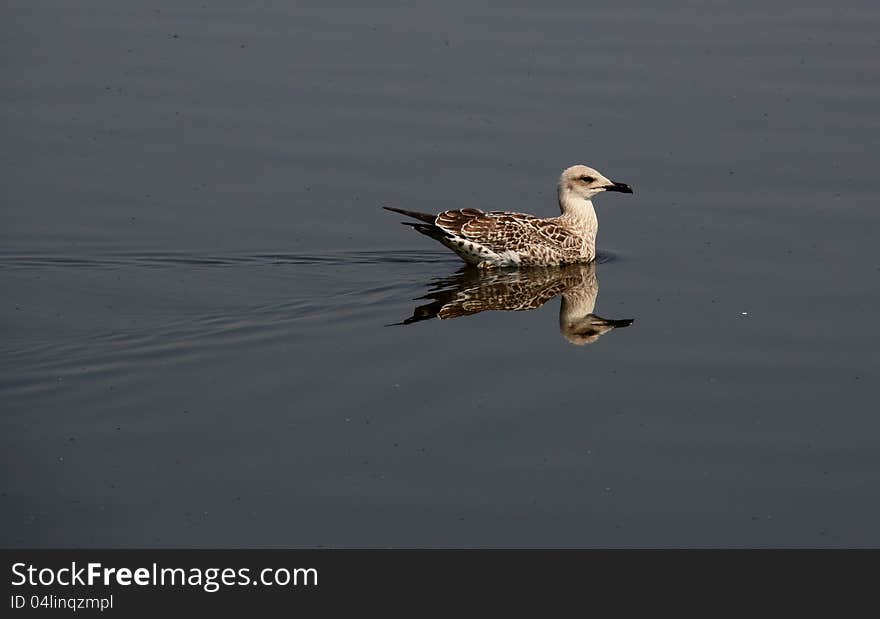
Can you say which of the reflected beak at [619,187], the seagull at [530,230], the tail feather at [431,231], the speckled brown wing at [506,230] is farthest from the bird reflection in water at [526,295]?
the reflected beak at [619,187]

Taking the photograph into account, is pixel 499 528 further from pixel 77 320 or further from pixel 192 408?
pixel 77 320

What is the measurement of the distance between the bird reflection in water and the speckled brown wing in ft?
0.93

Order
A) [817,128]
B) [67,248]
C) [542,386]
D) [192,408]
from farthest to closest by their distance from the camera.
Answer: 1. [817,128]
2. [67,248]
3. [542,386]
4. [192,408]

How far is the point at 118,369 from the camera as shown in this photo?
1316cm

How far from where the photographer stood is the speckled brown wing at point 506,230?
16750 mm

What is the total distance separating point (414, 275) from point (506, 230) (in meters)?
1.14

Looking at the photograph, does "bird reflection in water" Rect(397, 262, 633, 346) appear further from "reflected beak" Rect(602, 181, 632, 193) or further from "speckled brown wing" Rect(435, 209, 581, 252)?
"reflected beak" Rect(602, 181, 632, 193)

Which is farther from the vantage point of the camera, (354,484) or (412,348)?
(412,348)

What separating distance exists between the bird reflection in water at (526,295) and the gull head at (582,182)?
905 millimetres

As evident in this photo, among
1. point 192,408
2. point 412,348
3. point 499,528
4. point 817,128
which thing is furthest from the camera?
point 817,128

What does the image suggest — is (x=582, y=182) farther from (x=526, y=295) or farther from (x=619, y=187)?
(x=526, y=295)

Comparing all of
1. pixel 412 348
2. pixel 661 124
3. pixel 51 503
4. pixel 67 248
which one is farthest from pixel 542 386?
pixel 661 124

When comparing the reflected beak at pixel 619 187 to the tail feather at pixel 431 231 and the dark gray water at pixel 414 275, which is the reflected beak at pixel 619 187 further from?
the tail feather at pixel 431 231

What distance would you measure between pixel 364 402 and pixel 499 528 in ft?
8.09
